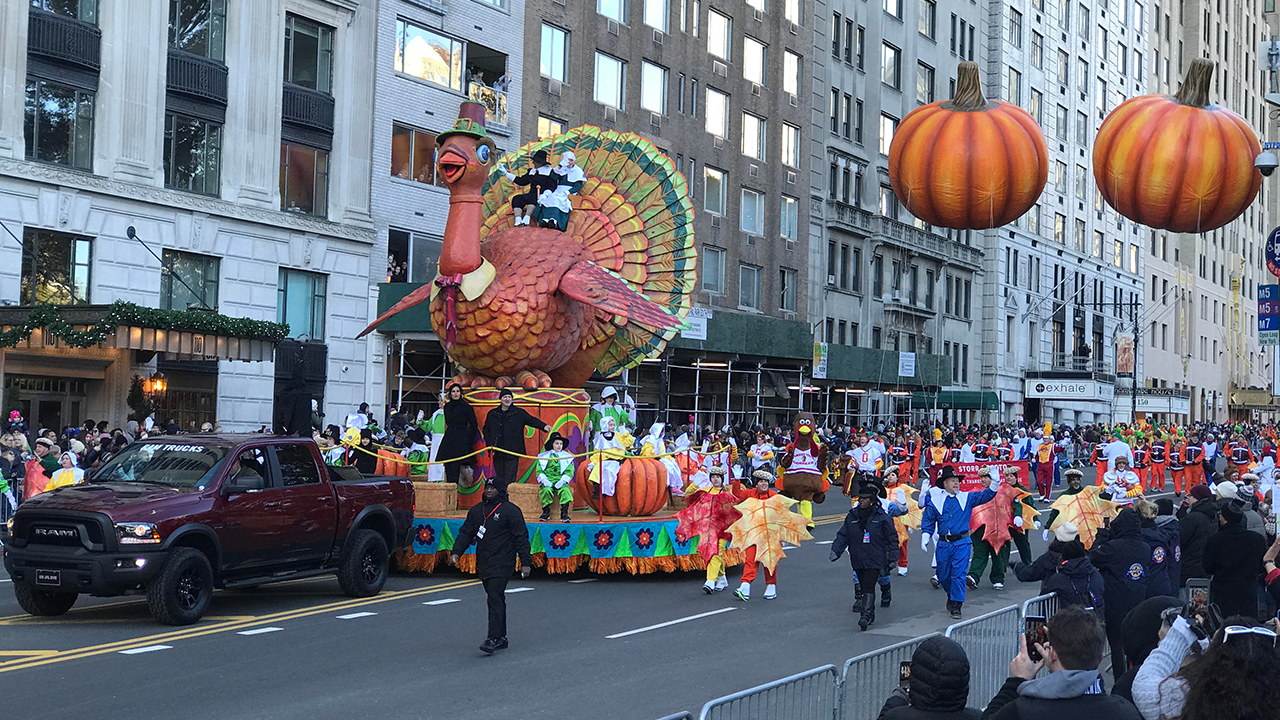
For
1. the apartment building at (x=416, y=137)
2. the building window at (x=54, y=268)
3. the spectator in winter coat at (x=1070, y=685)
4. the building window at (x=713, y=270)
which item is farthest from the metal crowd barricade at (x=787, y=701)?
the building window at (x=713, y=270)

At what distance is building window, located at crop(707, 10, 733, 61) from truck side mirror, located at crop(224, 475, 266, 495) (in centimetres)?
3318

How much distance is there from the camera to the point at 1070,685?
494 cm

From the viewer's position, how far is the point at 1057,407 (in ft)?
220

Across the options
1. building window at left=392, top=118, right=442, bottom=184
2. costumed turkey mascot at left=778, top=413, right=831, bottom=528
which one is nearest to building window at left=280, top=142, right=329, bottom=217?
building window at left=392, top=118, right=442, bottom=184

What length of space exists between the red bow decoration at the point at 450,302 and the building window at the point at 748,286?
27.9m

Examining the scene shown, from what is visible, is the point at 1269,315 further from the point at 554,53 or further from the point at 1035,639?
the point at 554,53

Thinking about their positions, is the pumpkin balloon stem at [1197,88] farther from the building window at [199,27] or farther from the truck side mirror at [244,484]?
the building window at [199,27]

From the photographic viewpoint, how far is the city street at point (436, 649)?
375 inches

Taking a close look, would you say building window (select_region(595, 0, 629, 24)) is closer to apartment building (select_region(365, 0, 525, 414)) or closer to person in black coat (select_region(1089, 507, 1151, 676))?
apartment building (select_region(365, 0, 525, 414))

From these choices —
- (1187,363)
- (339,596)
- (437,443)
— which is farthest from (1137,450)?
(1187,363)

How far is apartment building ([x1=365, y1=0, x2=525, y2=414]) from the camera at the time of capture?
32562 millimetres

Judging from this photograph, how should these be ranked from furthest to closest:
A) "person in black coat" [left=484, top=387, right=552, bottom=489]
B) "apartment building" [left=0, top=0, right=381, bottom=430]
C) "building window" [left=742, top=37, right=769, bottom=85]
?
"building window" [left=742, top=37, right=769, bottom=85], "apartment building" [left=0, top=0, right=381, bottom=430], "person in black coat" [left=484, top=387, right=552, bottom=489]

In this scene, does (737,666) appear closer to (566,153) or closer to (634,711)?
(634,711)

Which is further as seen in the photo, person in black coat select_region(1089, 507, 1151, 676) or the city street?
person in black coat select_region(1089, 507, 1151, 676)
